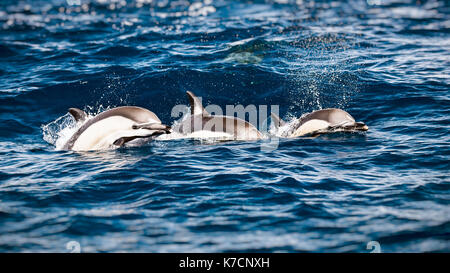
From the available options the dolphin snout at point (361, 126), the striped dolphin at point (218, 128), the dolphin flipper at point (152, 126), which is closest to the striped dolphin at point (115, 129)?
the dolphin flipper at point (152, 126)

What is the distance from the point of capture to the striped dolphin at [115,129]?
11445 millimetres

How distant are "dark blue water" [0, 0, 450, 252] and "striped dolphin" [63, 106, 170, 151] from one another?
0.34m

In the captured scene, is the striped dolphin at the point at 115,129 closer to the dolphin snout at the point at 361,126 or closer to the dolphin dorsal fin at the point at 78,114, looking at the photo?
the dolphin dorsal fin at the point at 78,114

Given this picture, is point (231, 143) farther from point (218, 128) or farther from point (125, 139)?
point (125, 139)

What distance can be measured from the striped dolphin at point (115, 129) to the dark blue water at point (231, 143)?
344 millimetres

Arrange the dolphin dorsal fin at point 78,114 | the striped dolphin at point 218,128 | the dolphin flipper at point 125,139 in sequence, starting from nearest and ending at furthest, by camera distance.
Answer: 1. the dolphin flipper at point 125,139
2. the dolphin dorsal fin at point 78,114
3. the striped dolphin at point 218,128

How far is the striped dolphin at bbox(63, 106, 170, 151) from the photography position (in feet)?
37.6

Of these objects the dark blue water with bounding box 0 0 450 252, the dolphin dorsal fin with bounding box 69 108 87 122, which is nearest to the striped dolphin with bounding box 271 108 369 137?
the dark blue water with bounding box 0 0 450 252

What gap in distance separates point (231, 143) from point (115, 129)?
2760 millimetres

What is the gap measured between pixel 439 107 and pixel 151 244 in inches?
398

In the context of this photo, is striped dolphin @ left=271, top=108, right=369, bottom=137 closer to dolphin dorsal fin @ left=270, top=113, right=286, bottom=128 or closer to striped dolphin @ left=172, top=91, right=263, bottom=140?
dolphin dorsal fin @ left=270, top=113, right=286, bottom=128

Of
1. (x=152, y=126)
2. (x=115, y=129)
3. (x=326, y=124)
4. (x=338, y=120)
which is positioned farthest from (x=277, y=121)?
(x=115, y=129)

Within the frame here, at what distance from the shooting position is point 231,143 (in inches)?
494
